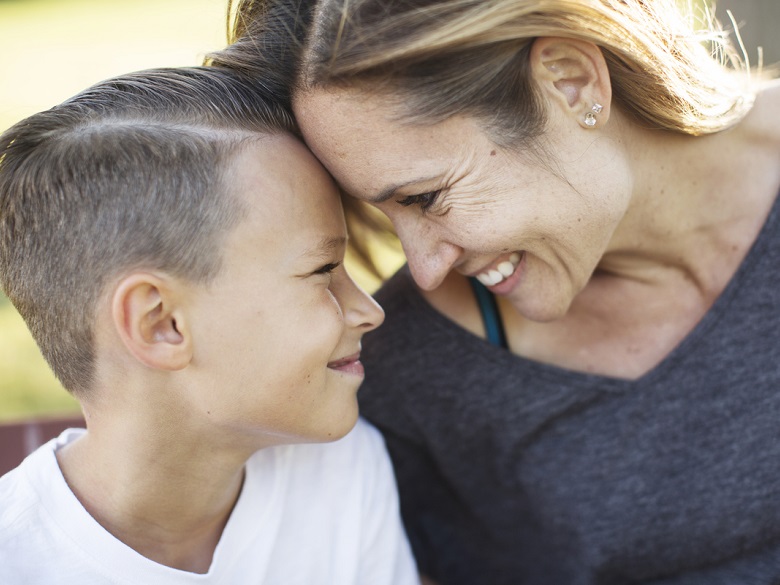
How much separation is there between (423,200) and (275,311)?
0.37m

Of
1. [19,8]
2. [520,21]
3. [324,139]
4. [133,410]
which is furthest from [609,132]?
[19,8]

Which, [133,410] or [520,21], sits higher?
[520,21]

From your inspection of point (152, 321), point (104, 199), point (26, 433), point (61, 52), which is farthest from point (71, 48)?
point (152, 321)

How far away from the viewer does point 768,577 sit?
2057 millimetres

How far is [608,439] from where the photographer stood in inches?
83.0

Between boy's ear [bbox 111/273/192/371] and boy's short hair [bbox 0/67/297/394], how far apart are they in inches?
1.5

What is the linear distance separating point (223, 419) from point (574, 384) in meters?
0.85

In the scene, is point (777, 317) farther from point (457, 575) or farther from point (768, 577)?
point (457, 575)

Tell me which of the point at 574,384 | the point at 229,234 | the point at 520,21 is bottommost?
the point at 574,384

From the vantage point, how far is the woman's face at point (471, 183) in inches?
65.4

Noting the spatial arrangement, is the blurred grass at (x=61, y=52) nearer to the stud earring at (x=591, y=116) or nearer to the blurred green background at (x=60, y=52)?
the blurred green background at (x=60, y=52)

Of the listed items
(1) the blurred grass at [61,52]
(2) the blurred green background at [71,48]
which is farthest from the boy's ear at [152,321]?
(1) the blurred grass at [61,52]

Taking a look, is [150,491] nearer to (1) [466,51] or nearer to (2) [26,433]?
(2) [26,433]

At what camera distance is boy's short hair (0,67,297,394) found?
5.40ft
